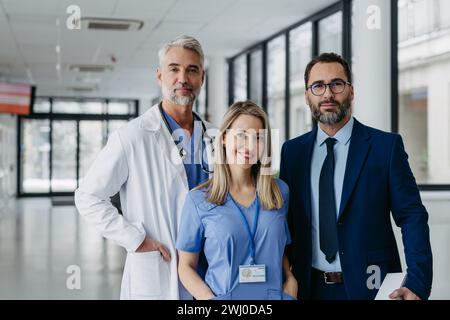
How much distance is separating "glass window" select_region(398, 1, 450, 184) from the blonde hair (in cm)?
353

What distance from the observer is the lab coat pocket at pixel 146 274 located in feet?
6.50

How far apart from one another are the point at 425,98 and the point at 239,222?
12.5ft

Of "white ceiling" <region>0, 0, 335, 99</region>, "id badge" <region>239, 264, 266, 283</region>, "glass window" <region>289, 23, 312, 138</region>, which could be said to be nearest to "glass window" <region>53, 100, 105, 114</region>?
"white ceiling" <region>0, 0, 335, 99</region>

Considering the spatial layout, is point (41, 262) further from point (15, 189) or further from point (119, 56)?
point (15, 189)

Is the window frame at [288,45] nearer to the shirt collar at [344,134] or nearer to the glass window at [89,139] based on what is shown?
the shirt collar at [344,134]

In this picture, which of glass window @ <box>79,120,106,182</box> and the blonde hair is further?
glass window @ <box>79,120,106,182</box>

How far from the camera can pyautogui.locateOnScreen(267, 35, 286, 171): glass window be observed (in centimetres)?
735

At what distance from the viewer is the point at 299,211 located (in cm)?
192

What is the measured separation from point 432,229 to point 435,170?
1024 millimetres

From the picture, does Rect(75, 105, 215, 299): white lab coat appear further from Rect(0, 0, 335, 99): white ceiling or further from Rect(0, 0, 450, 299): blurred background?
Rect(0, 0, 335, 99): white ceiling

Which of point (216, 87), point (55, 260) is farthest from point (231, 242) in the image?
point (216, 87)

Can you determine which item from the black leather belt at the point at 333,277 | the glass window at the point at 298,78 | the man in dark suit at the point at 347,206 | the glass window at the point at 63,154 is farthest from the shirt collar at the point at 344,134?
the glass window at the point at 63,154

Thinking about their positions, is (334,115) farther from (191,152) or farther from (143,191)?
(143,191)

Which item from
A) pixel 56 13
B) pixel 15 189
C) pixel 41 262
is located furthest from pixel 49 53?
pixel 15 189
